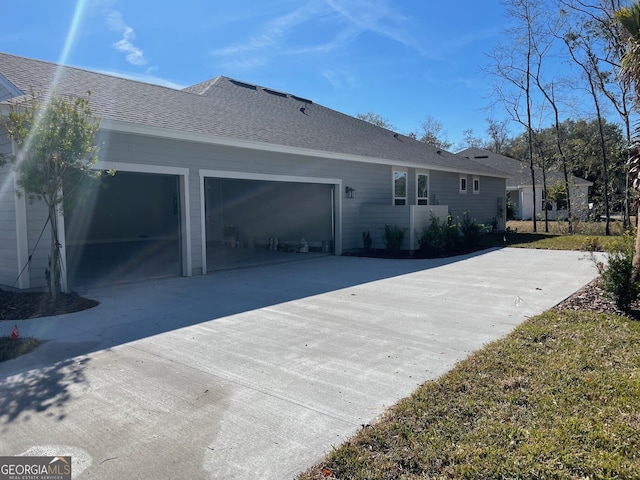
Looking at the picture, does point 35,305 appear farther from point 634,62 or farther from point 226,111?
point 634,62

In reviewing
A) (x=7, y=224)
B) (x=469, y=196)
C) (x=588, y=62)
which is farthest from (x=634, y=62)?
(x=588, y=62)

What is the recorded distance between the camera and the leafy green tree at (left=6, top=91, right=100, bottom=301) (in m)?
5.98

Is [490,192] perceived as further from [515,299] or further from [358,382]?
[358,382]

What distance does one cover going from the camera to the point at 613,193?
2359 cm

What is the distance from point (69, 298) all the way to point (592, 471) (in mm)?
6964

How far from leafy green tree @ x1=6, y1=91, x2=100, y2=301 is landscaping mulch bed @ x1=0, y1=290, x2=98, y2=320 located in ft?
0.67

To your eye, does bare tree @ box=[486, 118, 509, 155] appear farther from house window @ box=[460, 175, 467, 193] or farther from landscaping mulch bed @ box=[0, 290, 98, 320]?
landscaping mulch bed @ box=[0, 290, 98, 320]

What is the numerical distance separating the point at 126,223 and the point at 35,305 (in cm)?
1204

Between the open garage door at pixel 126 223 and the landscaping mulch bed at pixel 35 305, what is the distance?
4876 millimetres

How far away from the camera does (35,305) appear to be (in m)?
6.32

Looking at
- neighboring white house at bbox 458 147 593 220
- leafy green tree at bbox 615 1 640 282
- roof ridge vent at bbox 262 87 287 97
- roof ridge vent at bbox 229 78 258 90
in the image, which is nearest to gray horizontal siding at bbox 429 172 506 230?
neighboring white house at bbox 458 147 593 220

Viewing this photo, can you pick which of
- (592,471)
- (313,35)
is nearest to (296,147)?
(313,35)

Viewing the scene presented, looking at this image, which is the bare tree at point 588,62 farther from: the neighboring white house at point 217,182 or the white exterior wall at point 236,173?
the white exterior wall at point 236,173

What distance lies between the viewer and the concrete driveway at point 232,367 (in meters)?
2.67
